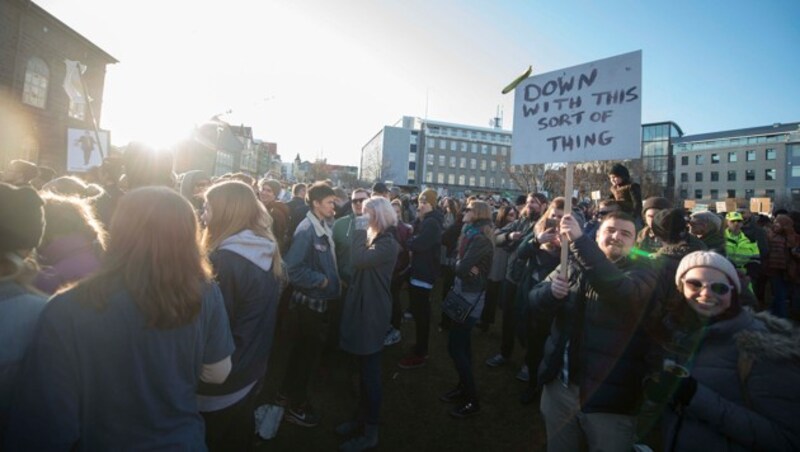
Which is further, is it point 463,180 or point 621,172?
point 463,180

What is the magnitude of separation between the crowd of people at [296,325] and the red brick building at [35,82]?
21.0m

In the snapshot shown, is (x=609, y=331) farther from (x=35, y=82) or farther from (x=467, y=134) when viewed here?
(x=467, y=134)

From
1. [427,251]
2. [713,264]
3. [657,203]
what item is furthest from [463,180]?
[713,264]

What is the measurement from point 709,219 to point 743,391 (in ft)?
11.6

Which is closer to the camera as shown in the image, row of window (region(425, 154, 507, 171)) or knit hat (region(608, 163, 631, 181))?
knit hat (region(608, 163, 631, 181))

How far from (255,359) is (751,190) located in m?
86.7

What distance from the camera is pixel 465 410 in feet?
13.5

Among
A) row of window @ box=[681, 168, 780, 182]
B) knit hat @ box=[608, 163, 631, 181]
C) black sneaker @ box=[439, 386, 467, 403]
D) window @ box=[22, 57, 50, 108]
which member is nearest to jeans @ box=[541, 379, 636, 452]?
black sneaker @ box=[439, 386, 467, 403]

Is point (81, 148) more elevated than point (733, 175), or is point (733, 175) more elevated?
point (733, 175)

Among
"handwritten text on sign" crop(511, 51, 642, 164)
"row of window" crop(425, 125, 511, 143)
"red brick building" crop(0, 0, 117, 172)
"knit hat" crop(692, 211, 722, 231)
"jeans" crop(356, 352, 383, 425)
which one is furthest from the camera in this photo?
"row of window" crop(425, 125, 511, 143)

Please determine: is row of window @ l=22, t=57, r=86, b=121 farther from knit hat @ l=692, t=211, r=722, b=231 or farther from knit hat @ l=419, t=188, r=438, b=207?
knit hat @ l=692, t=211, r=722, b=231

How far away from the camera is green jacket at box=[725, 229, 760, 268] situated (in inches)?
329

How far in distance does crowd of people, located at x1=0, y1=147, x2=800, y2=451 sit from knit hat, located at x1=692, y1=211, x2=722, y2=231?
1.2 inches

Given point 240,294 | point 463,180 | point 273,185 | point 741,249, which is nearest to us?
point 240,294
